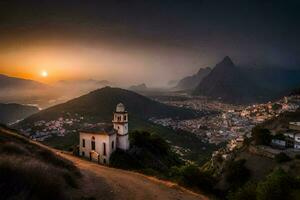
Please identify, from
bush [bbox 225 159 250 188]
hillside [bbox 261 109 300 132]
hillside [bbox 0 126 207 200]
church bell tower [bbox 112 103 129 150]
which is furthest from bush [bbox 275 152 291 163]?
hillside [bbox 261 109 300 132]

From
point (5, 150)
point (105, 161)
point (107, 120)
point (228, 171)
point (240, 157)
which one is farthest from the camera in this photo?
point (107, 120)

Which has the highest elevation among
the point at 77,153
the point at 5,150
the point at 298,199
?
the point at 5,150

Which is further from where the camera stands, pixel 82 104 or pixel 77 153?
pixel 82 104

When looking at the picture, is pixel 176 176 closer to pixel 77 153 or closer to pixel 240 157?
pixel 77 153

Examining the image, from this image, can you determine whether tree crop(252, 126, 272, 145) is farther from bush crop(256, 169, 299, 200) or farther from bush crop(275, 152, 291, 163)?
bush crop(256, 169, 299, 200)

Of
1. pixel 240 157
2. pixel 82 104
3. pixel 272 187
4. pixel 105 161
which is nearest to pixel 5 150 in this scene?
pixel 272 187

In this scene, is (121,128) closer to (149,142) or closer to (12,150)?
(149,142)
